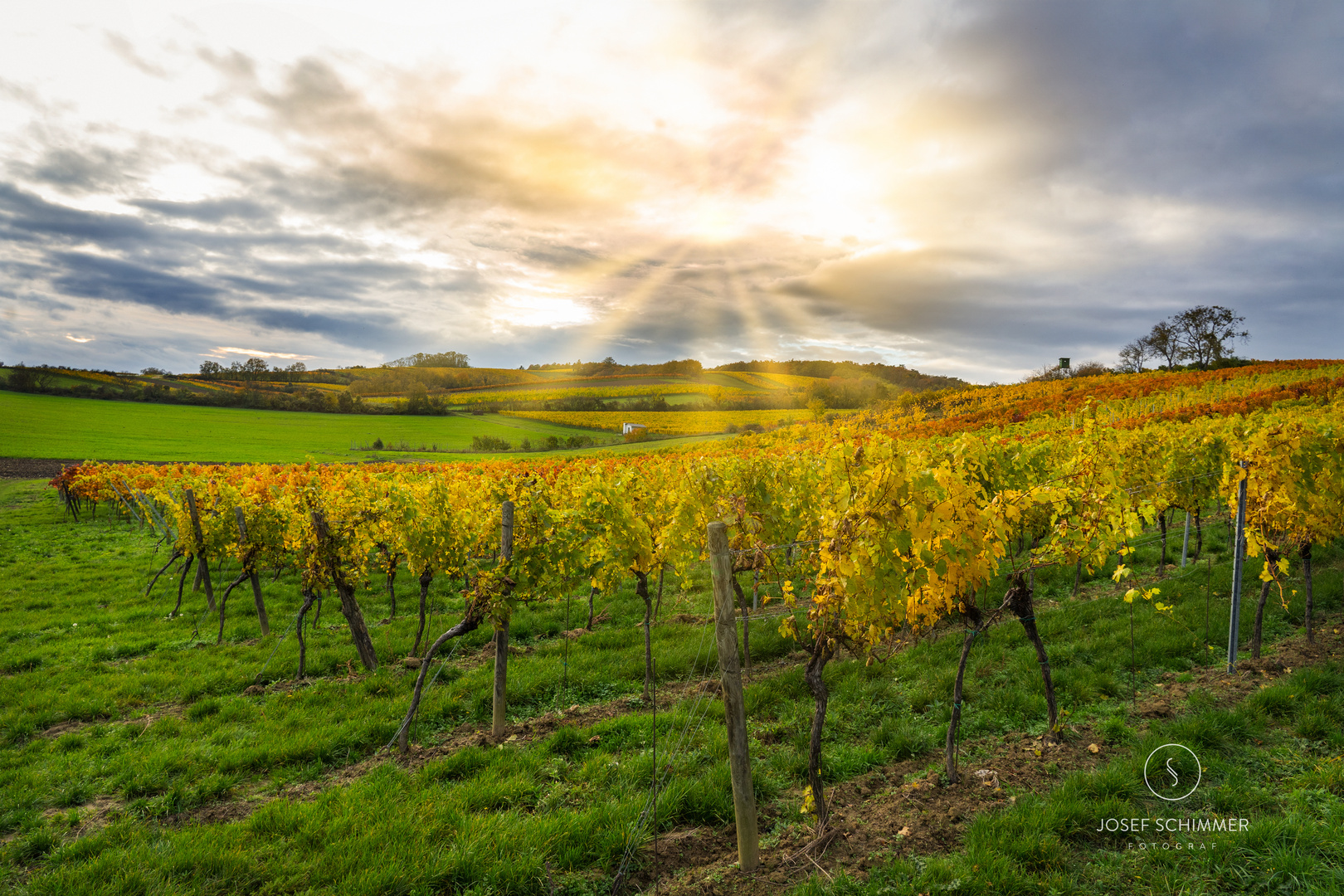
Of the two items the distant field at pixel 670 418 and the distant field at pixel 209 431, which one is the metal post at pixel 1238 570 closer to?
the distant field at pixel 670 418

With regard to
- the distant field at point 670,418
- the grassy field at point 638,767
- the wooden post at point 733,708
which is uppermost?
the distant field at point 670,418

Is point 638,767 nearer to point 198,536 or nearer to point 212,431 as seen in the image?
point 198,536

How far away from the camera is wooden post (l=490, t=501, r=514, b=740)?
6.83 metres

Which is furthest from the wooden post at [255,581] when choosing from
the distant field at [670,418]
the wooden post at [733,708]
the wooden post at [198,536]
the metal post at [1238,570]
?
the distant field at [670,418]

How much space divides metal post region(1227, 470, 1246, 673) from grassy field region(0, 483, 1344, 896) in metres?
0.36

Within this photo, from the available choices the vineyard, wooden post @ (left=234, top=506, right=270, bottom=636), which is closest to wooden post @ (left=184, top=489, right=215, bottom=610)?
the vineyard

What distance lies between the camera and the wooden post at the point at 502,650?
6.83 metres

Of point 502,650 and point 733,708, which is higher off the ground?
point 733,708

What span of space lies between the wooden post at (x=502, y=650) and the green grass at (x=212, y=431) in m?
40.2

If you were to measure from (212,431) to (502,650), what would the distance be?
68986 mm

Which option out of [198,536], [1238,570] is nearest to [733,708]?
[1238,570]

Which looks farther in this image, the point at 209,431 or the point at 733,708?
the point at 209,431

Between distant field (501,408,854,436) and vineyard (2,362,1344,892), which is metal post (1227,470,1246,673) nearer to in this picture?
vineyard (2,362,1344,892)

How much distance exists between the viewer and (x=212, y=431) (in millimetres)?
57344
